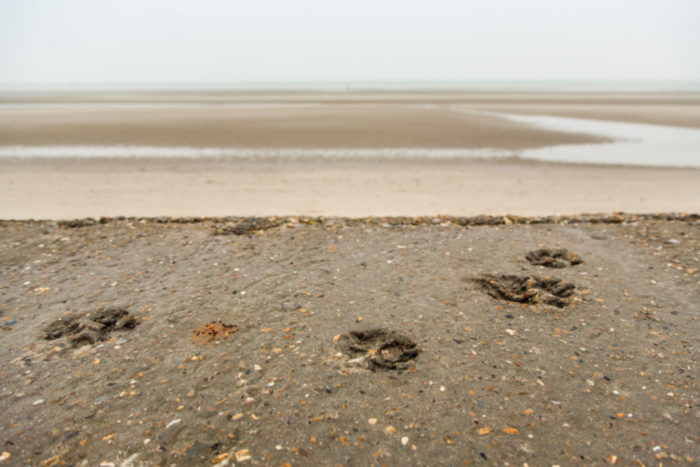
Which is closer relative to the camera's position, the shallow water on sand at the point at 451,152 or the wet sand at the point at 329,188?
the wet sand at the point at 329,188

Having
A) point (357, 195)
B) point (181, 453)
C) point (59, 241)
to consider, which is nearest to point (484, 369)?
point (181, 453)

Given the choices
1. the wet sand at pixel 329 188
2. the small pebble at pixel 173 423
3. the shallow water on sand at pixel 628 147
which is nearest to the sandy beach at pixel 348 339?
the small pebble at pixel 173 423

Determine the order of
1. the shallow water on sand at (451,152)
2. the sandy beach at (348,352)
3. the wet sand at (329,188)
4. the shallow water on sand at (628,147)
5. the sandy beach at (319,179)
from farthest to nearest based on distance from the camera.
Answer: the shallow water on sand at (451,152)
the shallow water on sand at (628,147)
the sandy beach at (319,179)
the wet sand at (329,188)
the sandy beach at (348,352)

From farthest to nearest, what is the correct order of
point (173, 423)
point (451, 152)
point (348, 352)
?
point (451, 152)
point (348, 352)
point (173, 423)

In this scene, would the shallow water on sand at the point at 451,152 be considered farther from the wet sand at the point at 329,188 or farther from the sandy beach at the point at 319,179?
the wet sand at the point at 329,188

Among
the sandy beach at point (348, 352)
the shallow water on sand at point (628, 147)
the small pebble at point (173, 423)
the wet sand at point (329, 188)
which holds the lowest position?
the wet sand at point (329, 188)

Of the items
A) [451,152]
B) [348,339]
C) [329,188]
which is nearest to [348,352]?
[348,339]

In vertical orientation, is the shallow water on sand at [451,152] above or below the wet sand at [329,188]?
above

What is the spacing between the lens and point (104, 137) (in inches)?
655

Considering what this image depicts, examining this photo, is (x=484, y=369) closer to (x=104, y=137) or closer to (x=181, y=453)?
(x=181, y=453)

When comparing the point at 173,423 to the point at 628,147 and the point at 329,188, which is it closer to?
the point at 329,188

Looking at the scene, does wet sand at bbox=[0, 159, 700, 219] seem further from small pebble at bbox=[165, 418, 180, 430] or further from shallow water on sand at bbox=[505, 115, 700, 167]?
small pebble at bbox=[165, 418, 180, 430]

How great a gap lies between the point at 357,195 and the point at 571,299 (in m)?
6.00

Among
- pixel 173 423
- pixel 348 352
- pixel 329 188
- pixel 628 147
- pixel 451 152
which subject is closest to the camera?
pixel 173 423
